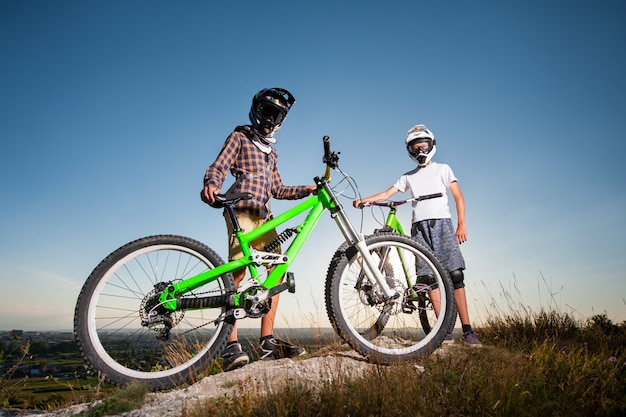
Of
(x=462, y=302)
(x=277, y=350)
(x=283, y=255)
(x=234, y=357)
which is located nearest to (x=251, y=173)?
(x=283, y=255)

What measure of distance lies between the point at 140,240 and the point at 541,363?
12.2 feet

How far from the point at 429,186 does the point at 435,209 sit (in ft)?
1.25

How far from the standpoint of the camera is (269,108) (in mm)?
3852

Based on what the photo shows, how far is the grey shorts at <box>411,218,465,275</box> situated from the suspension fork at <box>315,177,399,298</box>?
1.10 m

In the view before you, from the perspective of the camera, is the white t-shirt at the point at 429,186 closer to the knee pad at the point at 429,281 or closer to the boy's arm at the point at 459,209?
the boy's arm at the point at 459,209

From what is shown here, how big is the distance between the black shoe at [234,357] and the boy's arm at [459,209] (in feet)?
9.37

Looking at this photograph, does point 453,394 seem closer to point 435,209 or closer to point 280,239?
point 280,239

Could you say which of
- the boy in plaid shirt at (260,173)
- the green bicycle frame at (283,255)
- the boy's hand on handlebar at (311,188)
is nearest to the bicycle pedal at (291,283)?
the green bicycle frame at (283,255)

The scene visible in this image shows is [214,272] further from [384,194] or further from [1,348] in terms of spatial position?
[1,348]

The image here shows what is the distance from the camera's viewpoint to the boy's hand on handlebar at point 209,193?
3.21 m

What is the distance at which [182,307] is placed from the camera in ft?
9.18

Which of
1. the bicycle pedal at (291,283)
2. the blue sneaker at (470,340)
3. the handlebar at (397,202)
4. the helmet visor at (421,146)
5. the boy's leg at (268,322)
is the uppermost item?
the helmet visor at (421,146)

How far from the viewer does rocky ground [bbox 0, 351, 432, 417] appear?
245cm

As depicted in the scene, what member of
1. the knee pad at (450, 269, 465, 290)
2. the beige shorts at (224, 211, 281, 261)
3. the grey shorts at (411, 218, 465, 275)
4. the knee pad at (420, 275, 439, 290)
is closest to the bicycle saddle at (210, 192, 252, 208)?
the beige shorts at (224, 211, 281, 261)
